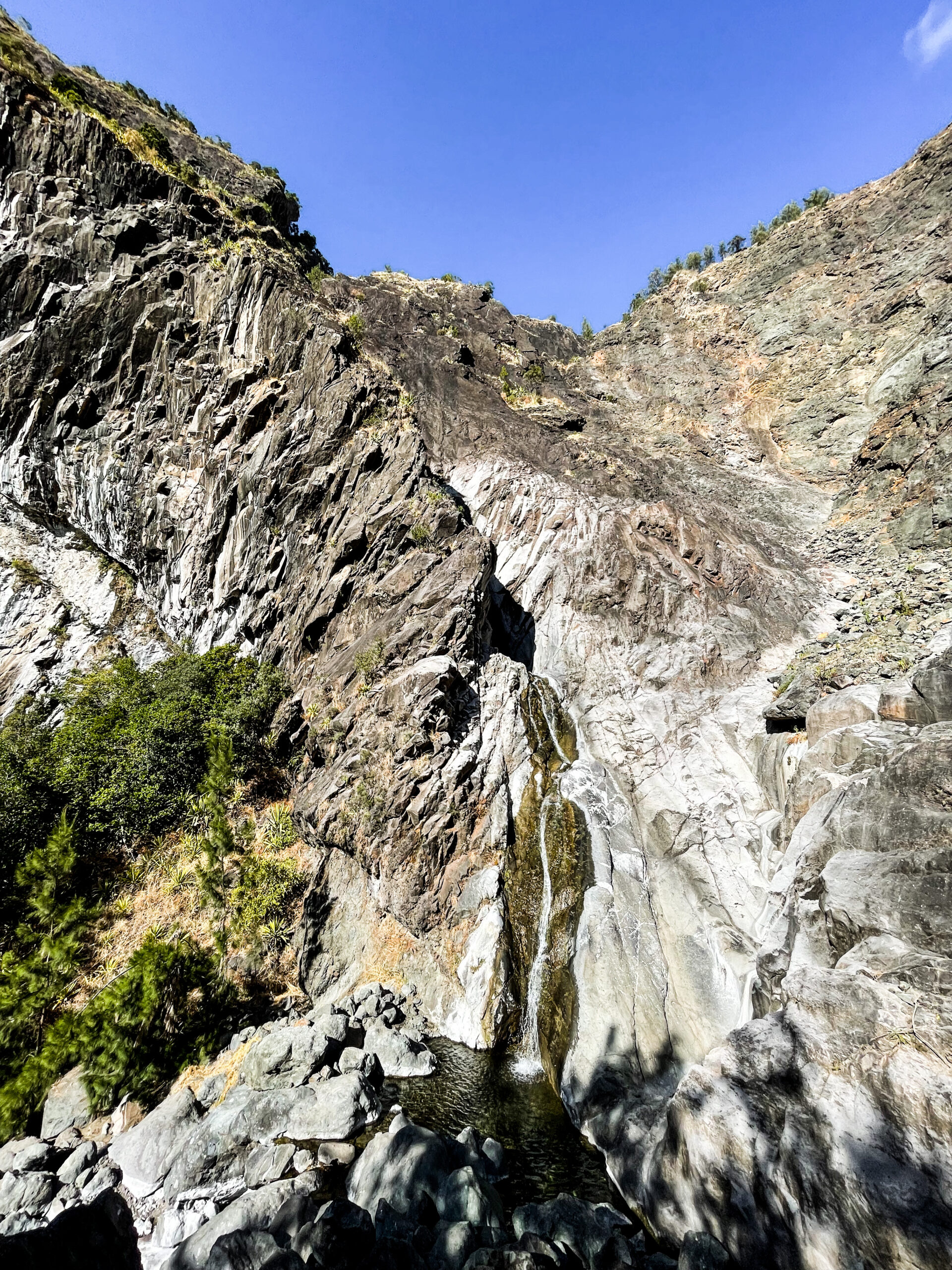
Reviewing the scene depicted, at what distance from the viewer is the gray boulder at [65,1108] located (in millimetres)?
9516

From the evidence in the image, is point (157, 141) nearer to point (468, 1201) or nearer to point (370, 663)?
point (370, 663)

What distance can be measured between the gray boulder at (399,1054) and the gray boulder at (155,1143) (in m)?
3.41

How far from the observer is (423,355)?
35469 millimetres

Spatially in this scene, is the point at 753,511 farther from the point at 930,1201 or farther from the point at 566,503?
the point at 930,1201

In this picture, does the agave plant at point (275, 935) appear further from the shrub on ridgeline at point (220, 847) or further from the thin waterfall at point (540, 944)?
the thin waterfall at point (540, 944)

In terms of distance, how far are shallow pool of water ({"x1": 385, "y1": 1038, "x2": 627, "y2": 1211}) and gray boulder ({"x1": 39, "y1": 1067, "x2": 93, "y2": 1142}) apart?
228 inches

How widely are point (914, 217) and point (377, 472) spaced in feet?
118

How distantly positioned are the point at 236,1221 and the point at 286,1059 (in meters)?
3.32

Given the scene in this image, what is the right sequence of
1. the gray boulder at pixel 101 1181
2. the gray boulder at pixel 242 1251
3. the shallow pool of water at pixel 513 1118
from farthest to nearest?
the gray boulder at pixel 101 1181 → the shallow pool of water at pixel 513 1118 → the gray boulder at pixel 242 1251

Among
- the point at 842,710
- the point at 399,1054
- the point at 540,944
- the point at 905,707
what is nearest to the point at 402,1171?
the point at 399,1054

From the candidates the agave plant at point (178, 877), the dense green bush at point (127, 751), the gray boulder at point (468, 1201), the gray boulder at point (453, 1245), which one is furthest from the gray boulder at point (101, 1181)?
the dense green bush at point (127, 751)

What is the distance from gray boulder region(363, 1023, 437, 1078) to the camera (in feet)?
34.2

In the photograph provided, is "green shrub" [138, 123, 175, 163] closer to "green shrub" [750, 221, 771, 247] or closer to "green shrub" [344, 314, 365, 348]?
"green shrub" [344, 314, 365, 348]

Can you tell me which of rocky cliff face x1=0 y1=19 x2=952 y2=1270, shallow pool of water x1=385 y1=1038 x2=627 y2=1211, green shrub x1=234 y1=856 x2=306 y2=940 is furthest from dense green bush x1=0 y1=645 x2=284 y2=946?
shallow pool of water x1=385 y1=1038 x2=627 y2=1211
